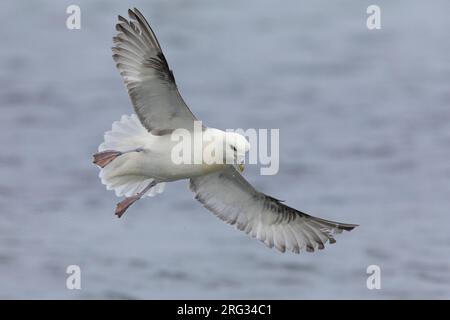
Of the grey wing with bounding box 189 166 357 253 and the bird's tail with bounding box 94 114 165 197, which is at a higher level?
the bird's tail with bounding box 94 114 165 197

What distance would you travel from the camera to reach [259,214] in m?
7.67

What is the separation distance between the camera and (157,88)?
6.89 metres

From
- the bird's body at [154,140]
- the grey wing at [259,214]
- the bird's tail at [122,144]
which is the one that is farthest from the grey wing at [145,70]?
the grey wing at [259,214]

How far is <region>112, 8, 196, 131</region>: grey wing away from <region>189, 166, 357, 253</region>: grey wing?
81 centimetres

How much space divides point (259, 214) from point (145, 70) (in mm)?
1507

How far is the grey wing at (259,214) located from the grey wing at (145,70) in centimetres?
81

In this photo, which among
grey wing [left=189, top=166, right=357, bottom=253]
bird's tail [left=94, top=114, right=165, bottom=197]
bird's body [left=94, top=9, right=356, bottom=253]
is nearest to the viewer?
bird's body [left=94, top=9, right=356, bottom=253]

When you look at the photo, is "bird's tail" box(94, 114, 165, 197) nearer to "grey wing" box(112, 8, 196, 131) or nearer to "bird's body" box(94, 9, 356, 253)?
"bird's body" box(94, 9, 356, 253)

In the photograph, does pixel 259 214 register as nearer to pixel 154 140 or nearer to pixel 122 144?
pixel 154 140

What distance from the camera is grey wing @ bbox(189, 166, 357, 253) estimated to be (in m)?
7.55

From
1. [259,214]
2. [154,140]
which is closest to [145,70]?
[154,140]

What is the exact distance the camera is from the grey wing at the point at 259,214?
755 centimetres

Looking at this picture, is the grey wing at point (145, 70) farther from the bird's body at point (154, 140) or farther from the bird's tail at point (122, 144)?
the bird's tail at point (122, 144)

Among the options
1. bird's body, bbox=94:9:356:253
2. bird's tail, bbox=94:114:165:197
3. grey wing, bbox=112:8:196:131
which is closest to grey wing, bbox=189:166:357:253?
bird's body, bbox=94:9:356:253
